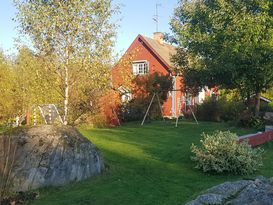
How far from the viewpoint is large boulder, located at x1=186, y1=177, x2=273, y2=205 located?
3732 millimetres

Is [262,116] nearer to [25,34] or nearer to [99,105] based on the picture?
[99,105]

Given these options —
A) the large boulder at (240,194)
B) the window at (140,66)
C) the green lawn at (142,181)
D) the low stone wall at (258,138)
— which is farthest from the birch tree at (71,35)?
the window at (140,66)

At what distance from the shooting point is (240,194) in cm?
414

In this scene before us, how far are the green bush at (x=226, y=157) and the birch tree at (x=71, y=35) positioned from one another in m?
3.89

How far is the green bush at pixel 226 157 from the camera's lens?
389 inches

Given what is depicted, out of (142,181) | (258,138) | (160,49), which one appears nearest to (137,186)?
(142,181)

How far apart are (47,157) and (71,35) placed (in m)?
4.33

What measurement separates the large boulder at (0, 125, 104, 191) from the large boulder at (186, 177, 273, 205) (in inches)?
174

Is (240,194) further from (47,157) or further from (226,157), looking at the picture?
(226,157)

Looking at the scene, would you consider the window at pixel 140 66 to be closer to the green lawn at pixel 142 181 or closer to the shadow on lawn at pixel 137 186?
the green lawn at pixel 142 181

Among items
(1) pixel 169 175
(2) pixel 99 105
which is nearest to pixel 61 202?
(1) pixel 169 175

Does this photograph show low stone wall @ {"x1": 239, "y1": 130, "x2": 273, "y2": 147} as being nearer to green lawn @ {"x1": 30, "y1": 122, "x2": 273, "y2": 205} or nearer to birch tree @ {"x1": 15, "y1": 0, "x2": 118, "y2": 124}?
A: green lawn @ {"x1": 30, "y1": 122, "x2": 273, "y2": 205}

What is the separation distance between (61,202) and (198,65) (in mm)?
16332

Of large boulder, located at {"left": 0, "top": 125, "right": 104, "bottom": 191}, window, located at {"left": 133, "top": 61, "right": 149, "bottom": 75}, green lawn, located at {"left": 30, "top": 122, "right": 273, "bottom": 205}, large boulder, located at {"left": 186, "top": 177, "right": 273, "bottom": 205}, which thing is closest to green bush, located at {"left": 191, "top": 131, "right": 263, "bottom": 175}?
green lawn, located at {"left": 30, "top": 122, "right": 273, "bottom": 205}
